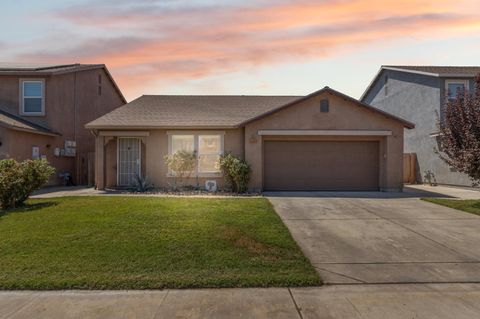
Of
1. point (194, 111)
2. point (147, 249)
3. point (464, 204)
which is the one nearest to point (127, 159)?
point (194, 111)

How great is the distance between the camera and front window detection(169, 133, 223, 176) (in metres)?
14.8

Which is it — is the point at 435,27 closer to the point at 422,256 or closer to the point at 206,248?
the point at 422,256

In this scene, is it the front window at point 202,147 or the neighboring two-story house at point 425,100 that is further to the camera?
the neighboring two-story house at point 425,100

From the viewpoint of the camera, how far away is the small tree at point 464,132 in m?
10.3

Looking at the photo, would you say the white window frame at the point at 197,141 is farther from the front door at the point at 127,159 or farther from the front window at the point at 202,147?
the front door at the point at 127,159

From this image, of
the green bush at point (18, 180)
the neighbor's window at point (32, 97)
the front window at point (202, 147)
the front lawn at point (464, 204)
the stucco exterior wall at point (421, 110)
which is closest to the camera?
the green bush at point (18, 180)

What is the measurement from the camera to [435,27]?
10.9m

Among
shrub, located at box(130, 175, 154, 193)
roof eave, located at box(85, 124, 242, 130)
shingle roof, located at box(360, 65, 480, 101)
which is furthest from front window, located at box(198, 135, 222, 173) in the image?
shingle roof, located at box(360, 65, 480, 101)

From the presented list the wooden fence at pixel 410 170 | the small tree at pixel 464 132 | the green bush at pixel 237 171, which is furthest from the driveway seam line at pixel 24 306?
the wooden fence at pixel 410 170

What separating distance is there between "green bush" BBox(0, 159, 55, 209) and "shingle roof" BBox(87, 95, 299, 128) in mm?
4492

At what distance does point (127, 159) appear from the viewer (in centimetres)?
1531

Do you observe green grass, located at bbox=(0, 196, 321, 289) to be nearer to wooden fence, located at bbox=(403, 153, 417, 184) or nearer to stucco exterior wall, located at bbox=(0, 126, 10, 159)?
stucco exterior wall, located at bbox=(0, 126, 10, 159)

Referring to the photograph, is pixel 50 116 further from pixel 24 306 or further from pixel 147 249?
pixel 24 306

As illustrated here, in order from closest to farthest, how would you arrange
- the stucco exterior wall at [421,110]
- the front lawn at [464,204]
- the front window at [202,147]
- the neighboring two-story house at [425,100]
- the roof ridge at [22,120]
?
the front lawn at [464,204] < the front window at [202,147] < the roof ridge at [22,120] < the neighboring two-story house at [425,100] < the stucco exterior wall at [421,110]
